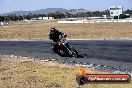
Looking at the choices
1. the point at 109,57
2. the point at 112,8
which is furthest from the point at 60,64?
the point at 112,8

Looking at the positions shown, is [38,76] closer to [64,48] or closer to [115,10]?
[64,48]

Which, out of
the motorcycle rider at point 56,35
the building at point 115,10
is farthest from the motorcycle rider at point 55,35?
the building at point 115,10

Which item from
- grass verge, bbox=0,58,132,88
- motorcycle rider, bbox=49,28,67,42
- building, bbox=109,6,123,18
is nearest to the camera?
grass verge, bbox=0,58,132,88

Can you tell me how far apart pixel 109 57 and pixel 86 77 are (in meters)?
13.6

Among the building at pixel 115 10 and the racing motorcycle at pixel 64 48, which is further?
the building at pixel 115 10

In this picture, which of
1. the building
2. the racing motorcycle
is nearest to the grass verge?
the racing motorcycle

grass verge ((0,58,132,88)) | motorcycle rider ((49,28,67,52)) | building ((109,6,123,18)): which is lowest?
building ((109,6,123,18))

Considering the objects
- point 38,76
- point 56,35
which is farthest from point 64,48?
point 38,76

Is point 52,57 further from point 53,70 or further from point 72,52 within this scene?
point 53,70

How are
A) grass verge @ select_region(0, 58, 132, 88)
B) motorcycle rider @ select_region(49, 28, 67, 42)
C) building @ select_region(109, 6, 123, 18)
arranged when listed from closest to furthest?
grass verge @ select_region(0, 58, 132, 88) → motorcycle rider @ select_region(49, 28, 67, 42) → building @ select_region(109, 6, 123, 18)

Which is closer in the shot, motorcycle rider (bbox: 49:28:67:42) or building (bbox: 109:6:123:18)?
motorcycle rider (bbox: 49:28:67:42)

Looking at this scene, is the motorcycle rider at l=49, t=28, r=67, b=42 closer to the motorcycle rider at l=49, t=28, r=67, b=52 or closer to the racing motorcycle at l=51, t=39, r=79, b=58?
A: the motorcycle rider at l=49, t=28, r=67, b=52

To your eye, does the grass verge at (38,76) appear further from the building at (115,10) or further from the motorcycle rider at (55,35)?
the building at (115,10)

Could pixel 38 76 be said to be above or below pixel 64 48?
below
